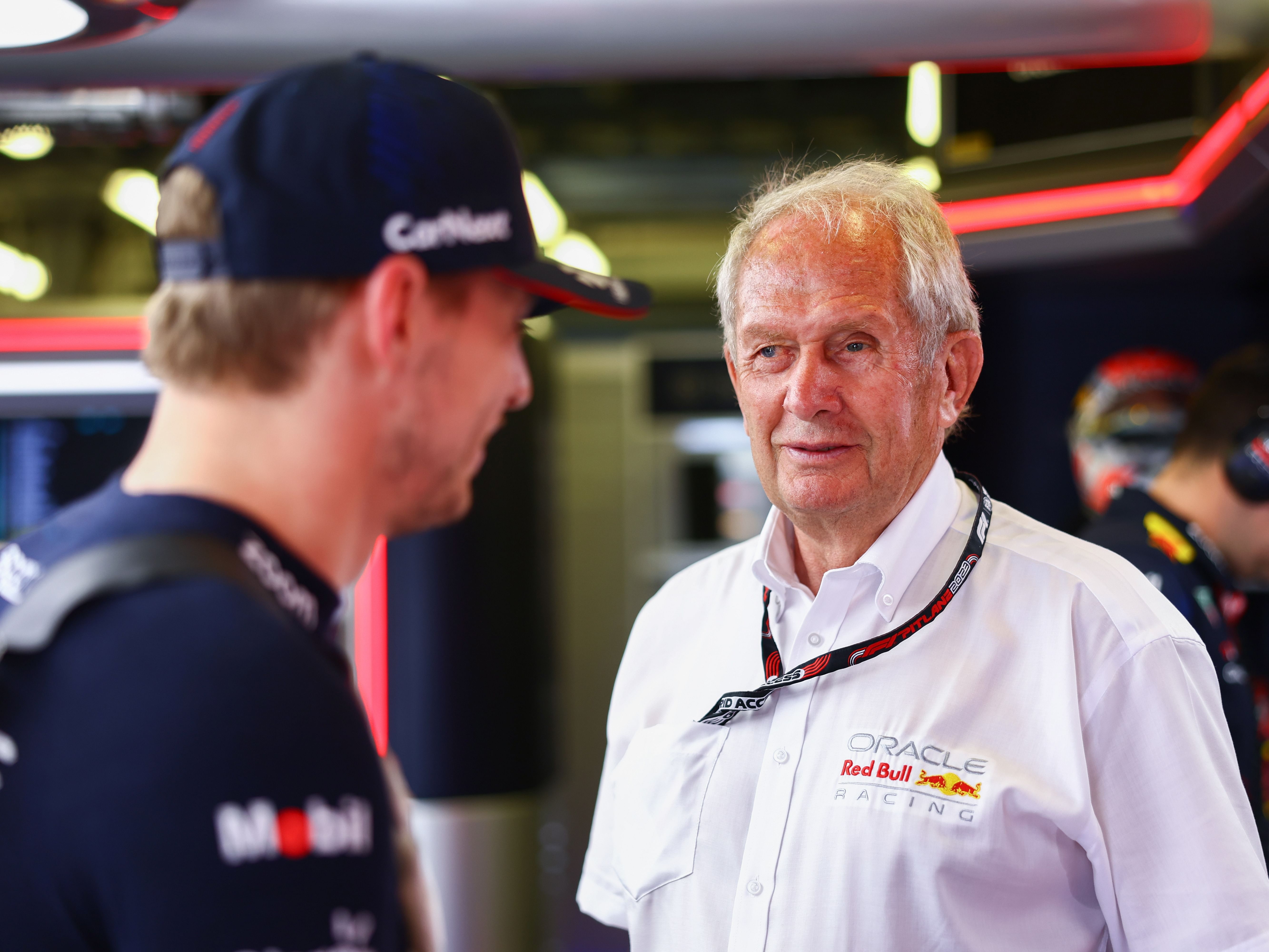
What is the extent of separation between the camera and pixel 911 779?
1.28 metres

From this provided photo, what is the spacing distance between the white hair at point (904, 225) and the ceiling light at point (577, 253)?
3949 millimetres

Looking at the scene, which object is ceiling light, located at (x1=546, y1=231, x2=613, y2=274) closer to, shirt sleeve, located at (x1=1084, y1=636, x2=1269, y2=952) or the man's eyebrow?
the man's eyebrow

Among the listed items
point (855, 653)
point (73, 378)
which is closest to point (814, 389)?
point (855, 653)

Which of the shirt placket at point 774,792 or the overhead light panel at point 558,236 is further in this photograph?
the overhead light panel at point 558,236

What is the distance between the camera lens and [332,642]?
0.81 metres

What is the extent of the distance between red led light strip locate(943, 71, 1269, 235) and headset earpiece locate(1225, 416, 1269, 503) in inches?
29.1

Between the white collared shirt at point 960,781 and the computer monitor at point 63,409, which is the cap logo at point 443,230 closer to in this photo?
the white collared shirt at point 960,781

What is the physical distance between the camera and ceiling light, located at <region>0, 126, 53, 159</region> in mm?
3283

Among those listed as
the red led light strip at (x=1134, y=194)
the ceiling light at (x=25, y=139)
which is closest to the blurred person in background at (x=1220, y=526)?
the red led light strip at (x=1134, y=194)

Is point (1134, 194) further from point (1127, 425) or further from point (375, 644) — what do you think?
point (375, 644)

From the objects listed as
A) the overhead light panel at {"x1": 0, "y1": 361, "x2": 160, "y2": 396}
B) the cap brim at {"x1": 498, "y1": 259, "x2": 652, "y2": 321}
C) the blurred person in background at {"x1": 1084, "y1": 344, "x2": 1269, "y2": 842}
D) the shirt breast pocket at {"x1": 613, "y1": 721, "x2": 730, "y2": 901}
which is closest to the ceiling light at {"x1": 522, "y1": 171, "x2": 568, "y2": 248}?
the overhead light panel at {"x1": 0, "y1": 361, "x2": 160, "y2": 396}

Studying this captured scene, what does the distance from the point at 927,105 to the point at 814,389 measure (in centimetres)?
270

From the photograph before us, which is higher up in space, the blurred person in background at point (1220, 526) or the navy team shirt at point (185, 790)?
the navy team shirt at point (185, 790)

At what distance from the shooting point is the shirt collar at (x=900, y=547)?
1.41 m
